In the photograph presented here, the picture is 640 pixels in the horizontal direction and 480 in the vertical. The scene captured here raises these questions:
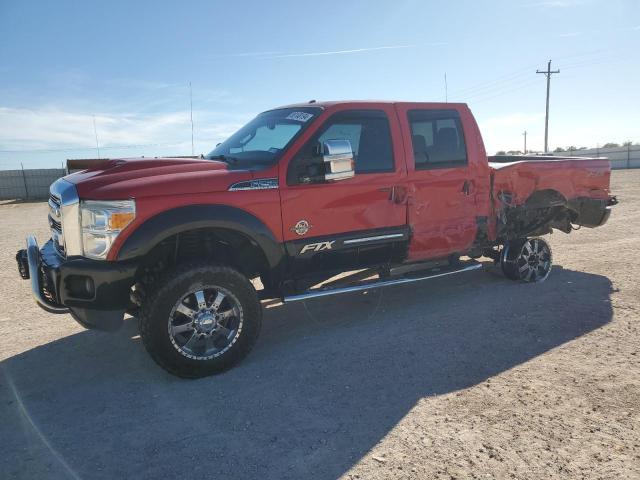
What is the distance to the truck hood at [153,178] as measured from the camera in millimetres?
3555

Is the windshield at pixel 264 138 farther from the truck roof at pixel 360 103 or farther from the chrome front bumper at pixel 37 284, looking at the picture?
the chrome front bumper at pixel 37 284

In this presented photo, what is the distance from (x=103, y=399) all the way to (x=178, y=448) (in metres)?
0.98

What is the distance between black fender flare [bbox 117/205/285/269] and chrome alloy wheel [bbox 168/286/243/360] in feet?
1.59

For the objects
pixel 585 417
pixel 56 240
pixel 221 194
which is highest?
pixel 221 194

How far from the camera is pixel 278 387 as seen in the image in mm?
3582

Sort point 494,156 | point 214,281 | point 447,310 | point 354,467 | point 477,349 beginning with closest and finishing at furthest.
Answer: point 354,467 → point 214,281 → point 477,349 → point 447,310 → point 494,156

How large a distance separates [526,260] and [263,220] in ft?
12.1

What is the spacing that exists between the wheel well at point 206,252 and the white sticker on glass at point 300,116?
4.15 feet

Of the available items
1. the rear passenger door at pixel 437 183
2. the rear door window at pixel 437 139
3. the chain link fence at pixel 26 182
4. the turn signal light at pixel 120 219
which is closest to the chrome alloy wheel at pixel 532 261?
the rear passenger door at pixel 437 183

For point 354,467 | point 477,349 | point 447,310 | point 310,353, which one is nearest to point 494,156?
point 447,310

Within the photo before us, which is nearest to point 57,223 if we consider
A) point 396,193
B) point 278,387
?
point 278,387

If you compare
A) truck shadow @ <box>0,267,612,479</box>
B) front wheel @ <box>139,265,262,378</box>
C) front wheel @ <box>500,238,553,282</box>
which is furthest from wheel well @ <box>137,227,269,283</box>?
front wheel @ <box>500,238,553,282</box>

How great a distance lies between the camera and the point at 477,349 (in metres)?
4.11

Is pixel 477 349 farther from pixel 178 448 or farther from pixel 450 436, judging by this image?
pixel 178 448
